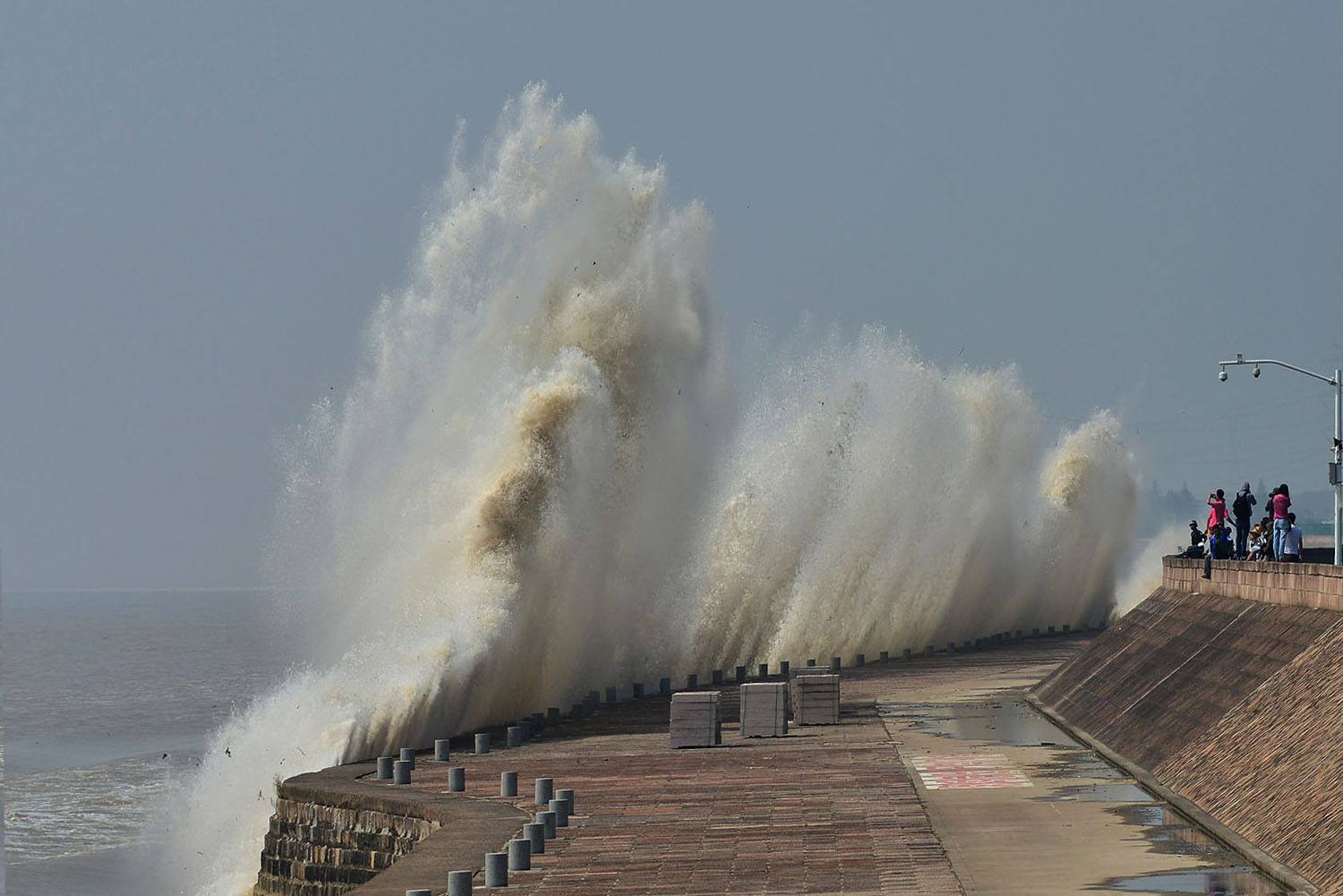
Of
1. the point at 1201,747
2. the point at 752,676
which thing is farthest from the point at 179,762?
the point at 1201,747

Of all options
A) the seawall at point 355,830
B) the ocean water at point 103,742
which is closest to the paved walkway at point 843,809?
the seawall at point 355,830

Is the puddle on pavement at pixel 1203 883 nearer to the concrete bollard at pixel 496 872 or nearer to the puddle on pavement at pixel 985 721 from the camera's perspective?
the concrete bollard at pixel 496 872

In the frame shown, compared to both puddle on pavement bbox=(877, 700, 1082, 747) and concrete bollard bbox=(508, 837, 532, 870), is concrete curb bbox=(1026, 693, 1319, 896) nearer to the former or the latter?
puddle on pavement bbox=(877, 700, 1082, 747)

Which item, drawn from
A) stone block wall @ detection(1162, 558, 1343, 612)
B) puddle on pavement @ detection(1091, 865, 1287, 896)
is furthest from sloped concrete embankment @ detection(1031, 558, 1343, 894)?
puddle on pavement @ detection(1091, 865, 1287, 896)

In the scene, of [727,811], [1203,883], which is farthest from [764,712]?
[1203,883]

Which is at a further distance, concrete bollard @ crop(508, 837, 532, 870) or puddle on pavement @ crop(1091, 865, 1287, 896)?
concrete bollard @ crop(508, 837, 532, 870)

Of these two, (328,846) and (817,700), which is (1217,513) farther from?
(328,846)

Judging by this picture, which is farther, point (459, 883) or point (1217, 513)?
point (1217, 513)
